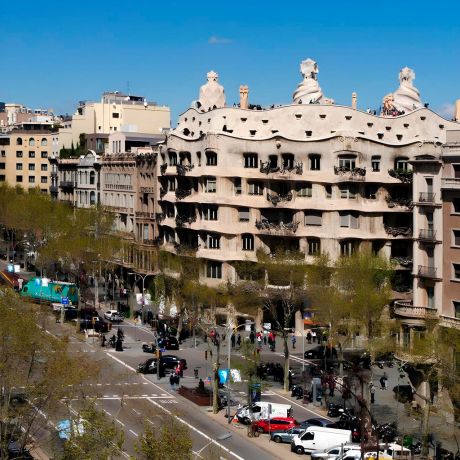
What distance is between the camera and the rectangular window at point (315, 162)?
3617 inches

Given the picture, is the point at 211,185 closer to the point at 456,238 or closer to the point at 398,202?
the point at 398,202

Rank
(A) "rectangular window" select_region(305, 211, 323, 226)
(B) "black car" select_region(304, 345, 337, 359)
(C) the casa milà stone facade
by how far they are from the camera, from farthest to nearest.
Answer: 1. (A) "rectangular window" select_region(305, 211, 323, 226)
2. (C) the casa milà stone facade
3. (B) "black car" select_region(304, 345, 337, 359)

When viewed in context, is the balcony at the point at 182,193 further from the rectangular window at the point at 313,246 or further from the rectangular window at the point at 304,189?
the rectangular window at the point at 313,246

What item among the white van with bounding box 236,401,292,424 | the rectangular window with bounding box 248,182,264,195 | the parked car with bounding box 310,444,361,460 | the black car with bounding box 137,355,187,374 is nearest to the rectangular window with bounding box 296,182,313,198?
the rectangular window with bounding box 248,182,264,195

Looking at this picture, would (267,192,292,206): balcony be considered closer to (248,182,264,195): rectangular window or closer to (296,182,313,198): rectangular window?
(296,182,313,198): rectangular window

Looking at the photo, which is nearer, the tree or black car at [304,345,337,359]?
the tree

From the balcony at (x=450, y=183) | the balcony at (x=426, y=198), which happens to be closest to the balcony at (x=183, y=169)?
the balcony at (x=426, y=198)

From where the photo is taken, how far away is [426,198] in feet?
226

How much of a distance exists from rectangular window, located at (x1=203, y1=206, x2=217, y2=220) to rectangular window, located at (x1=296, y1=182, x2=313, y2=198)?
26.8 ft

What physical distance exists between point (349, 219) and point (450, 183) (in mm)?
23753

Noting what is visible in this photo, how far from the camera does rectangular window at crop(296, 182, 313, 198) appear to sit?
301ft

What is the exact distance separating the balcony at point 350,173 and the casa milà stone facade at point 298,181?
0.08m

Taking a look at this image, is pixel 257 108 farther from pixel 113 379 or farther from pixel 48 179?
pixel 48 179

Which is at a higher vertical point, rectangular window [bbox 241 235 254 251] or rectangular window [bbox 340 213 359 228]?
rectangular window [bbox 340 213 359 228]
